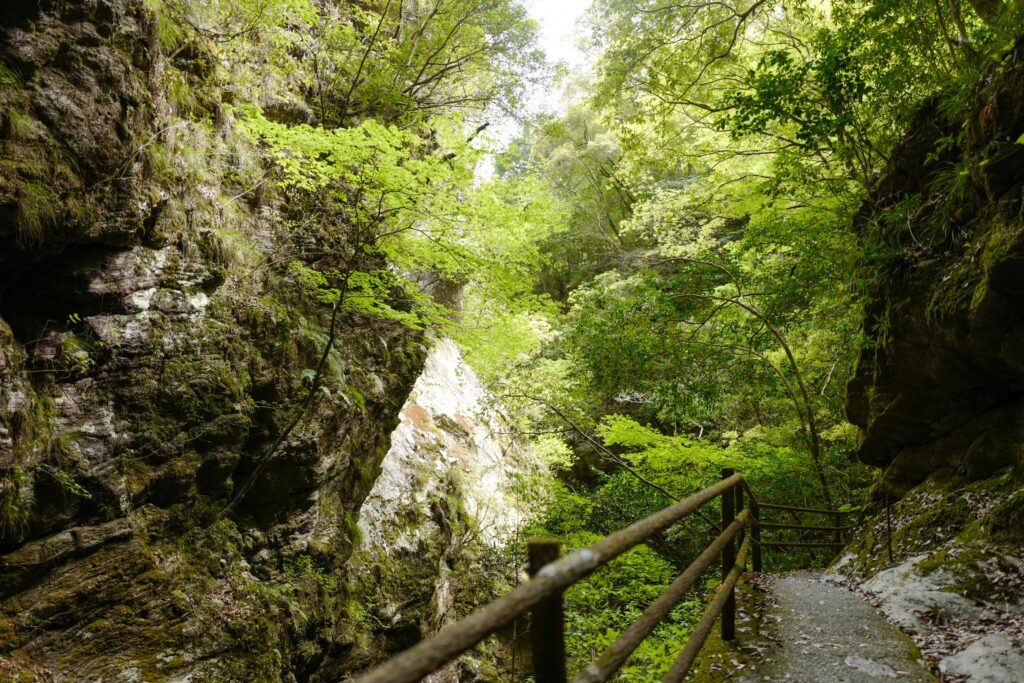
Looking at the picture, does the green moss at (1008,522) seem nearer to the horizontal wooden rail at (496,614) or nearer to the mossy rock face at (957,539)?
the mossy rock face at (957,539)

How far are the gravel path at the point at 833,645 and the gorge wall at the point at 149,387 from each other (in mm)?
4966

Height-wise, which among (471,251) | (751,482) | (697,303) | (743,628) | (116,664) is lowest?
(751,482)

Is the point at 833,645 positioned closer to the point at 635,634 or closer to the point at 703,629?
the point at 703,629

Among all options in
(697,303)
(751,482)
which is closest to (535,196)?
(697,303)

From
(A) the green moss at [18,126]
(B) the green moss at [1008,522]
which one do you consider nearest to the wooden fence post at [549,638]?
(B) the green moss at [1008,522]

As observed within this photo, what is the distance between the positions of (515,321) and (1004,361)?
6.52 meters

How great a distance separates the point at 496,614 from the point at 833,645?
3892mm

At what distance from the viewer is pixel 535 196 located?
8359 millimetres

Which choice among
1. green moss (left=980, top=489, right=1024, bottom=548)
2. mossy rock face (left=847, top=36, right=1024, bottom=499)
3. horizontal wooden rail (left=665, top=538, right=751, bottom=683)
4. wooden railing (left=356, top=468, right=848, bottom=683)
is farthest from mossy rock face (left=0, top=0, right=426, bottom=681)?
mossy rock face (left=847, top=36, right=1024, bottom=499)

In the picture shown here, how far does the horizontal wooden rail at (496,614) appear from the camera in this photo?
0.89 meters

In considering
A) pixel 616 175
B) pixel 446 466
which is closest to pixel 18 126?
pixel 446 466

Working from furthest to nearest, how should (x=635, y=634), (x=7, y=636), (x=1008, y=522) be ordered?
(x=1008, y=522)
(x=7, y=636)
(x=635, y=634)

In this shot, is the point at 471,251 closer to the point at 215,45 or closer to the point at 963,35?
the point at 215,45

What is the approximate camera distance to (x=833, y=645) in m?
3.81
